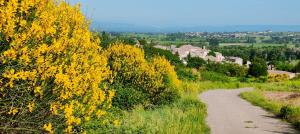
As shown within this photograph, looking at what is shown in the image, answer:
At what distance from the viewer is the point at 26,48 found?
23.8 feet

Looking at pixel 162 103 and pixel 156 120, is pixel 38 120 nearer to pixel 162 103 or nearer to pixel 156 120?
pixel 156 120

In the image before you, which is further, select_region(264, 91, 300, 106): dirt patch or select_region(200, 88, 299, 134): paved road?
select_region(264, 91, 300, 106): dirt patch

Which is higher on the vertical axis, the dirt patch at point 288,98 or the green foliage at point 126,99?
the green foliage at point 126,99

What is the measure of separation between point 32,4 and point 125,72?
17.4 meters

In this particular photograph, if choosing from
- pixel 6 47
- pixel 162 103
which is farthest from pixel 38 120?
pixel 162 103

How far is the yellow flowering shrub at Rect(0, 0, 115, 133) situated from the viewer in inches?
291

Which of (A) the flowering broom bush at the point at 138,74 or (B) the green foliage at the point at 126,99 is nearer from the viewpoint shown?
(B) the green foliage at the point at 126,99

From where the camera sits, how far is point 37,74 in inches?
306

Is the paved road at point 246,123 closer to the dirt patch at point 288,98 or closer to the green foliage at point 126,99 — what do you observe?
the green foliage at point 126,99

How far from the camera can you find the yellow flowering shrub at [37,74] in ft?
24.2

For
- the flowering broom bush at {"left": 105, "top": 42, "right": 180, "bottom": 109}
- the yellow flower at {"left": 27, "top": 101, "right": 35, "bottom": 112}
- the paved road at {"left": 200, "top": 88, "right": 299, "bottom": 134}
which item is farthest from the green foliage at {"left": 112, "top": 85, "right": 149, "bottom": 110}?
the yellow flower at {"left": 27, "top": 101, "right": 35, "bottom": 112}

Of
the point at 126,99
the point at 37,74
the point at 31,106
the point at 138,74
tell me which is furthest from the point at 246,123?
the point at 37,74

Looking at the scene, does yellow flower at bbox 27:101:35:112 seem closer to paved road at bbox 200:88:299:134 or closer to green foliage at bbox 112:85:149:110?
paved road at bbox 200:88:299:134

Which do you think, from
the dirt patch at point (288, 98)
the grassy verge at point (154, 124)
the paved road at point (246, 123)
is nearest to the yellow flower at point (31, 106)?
the grassy verge at point (154, 124)
